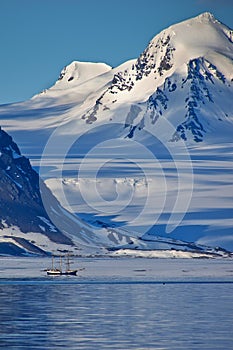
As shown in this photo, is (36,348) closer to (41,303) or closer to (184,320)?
(184,320)

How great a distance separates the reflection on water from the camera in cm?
13350

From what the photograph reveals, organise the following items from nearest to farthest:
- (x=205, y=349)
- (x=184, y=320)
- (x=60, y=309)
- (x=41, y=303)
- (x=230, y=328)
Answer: (x=205, y=349), (x=230, y=328), (x=184, y=320), (x=60, y=309), (x=41, y=303)

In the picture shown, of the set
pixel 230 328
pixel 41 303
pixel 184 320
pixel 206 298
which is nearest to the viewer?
pixel 230 328

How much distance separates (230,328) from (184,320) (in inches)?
420

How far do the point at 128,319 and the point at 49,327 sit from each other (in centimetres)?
1355

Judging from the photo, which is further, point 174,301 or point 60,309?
point 174,301

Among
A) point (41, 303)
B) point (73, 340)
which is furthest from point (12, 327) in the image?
point (41, 303)

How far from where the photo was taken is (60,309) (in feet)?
562

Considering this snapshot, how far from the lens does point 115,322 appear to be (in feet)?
503

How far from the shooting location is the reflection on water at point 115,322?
134 meters

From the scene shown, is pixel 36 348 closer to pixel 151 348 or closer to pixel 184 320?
pixel 151 348

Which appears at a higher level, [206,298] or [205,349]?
[206,298]

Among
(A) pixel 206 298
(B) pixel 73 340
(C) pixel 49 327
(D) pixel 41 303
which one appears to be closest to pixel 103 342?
(B) pixel 73 340

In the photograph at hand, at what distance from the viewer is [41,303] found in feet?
598
